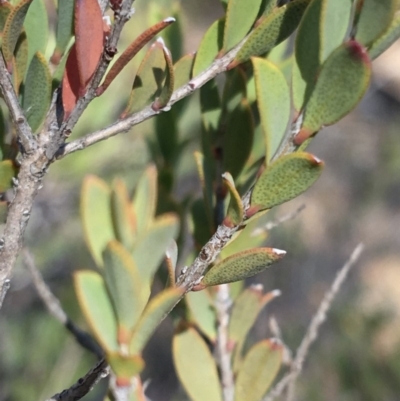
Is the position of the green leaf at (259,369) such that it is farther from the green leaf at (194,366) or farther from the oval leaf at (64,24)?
the oval leaf at (64,24)

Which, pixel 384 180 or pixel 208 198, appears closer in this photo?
pixel 208 198

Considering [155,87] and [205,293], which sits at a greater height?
[155,87]

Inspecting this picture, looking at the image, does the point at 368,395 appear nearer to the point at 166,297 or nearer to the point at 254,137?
the point at 254,137

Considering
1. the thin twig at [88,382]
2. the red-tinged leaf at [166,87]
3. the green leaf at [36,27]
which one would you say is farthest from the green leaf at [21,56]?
the thin twig at [88,382]

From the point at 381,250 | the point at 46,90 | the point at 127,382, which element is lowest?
the point at 381,250

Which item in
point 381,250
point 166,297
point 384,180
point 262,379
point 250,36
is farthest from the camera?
point 381,250

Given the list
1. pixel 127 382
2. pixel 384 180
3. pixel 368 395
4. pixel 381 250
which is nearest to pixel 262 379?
pixel 127 382

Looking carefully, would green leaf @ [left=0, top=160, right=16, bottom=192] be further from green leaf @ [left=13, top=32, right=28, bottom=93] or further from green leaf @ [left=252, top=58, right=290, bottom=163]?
green leaf @ [left=252, top=58, right=290, bottom=163]

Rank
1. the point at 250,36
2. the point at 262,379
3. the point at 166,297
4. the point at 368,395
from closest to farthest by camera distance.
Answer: the point at 166,297 < the point at 250,36 < the point at 262,379 < the point at 368,395
